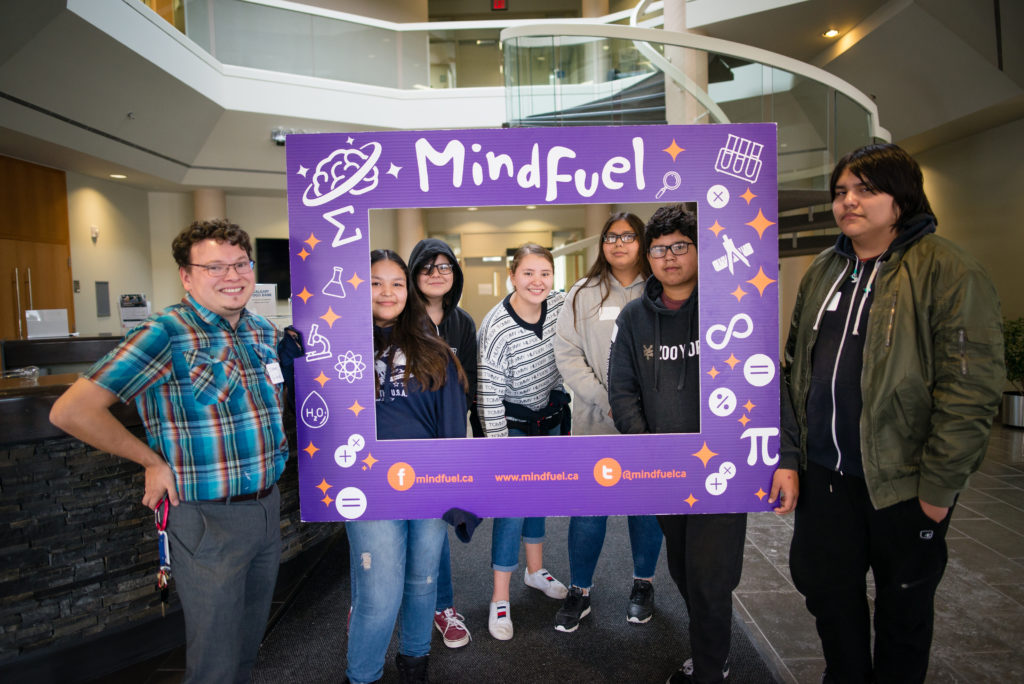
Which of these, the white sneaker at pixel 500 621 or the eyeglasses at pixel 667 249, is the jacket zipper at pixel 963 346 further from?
the white sneaker at pixel 500 621

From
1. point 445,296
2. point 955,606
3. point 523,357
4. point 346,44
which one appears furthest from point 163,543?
point 346,44

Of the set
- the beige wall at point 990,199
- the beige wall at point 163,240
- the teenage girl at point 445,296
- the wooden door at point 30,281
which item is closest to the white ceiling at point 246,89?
the beige wall at point 990,199

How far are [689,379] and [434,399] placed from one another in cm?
75

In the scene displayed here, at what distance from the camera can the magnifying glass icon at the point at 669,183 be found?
1.43 m

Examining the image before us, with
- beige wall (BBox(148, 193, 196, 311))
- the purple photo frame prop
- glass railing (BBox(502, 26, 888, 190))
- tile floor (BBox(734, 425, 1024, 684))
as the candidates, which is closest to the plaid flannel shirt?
the purple photo frame prop

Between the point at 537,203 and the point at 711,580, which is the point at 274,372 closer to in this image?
the point at 537,203

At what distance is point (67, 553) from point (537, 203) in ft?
6.72

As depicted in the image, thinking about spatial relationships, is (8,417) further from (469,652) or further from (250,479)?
(469,652)

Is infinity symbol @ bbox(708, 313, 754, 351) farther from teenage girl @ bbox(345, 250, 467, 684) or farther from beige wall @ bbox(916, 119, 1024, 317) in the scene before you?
beige wall @ bbox(916, 119, 1024, 317)

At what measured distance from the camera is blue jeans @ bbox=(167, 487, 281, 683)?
144 centimetres

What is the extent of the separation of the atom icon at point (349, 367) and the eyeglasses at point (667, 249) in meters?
0.90

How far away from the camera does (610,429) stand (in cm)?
200

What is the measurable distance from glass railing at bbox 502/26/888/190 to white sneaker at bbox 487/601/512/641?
176 inches

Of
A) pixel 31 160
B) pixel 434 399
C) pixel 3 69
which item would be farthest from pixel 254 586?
pixel 31 160
